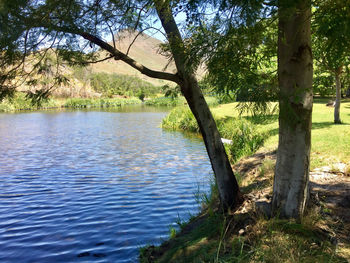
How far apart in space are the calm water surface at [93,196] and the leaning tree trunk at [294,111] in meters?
3.14

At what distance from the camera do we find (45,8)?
5.26 m

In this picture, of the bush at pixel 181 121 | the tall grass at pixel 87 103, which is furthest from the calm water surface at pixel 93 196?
the tall grass at pixel 87 103

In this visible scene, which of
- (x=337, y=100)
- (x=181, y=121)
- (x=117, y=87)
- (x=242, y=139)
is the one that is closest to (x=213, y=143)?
(x=242, y=139)

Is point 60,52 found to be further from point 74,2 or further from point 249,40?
point 249,40

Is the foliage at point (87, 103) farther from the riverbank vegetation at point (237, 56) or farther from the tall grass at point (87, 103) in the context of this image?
A: the riverbank vegetation at point (237, 56)

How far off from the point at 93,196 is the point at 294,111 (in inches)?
293

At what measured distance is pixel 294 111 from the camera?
452 cm

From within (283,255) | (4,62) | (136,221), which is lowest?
(136,221)

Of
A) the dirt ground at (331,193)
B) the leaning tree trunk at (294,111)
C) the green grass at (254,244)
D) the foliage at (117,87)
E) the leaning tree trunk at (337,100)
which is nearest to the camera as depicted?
the green grass at (254,244)

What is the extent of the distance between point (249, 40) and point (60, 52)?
3.42 meters

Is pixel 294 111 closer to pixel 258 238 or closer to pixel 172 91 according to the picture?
pixel 258 238

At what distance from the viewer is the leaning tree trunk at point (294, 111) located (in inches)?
178

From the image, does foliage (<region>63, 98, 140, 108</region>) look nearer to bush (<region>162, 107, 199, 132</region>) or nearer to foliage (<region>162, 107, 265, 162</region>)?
bush (<region>162, 107, 199, 132</region>)

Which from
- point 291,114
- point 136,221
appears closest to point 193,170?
point 136,221
